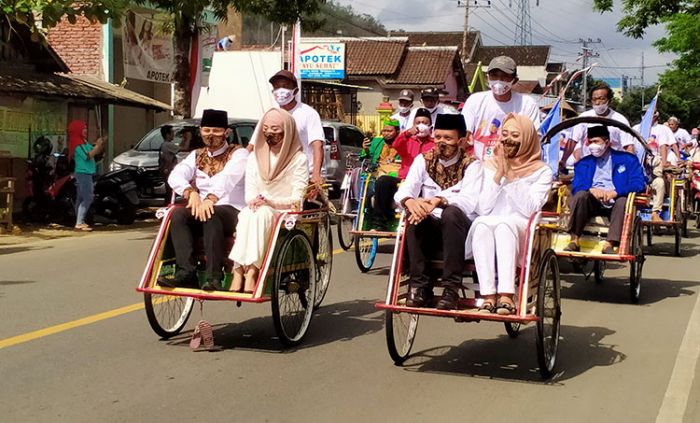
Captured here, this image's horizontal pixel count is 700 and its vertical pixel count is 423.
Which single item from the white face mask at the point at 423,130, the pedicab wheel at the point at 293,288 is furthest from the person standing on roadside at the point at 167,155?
the pedicab wheel at the point at 293,288

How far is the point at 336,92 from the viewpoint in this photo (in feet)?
137

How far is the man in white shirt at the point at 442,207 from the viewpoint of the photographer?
6828 mm

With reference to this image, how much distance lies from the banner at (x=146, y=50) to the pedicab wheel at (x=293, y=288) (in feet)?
58.8

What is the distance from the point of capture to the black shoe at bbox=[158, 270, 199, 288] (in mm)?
7367

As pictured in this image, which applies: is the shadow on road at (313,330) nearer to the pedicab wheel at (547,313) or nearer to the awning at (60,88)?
the pedicab wheel at (547,313)

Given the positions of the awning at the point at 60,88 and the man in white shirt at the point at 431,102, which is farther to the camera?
the awning at the point at 60,88

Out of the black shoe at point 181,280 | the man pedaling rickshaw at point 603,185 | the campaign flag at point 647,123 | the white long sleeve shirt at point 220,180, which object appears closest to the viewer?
the black shoe at point 181,280

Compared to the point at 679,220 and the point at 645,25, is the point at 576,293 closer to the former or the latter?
the point at 679,220

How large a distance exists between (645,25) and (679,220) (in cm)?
1621

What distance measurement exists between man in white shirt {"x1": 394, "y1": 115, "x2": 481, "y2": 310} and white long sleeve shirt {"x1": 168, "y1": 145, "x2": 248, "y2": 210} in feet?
4.99

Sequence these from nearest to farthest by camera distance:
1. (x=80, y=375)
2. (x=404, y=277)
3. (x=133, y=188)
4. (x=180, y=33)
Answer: (x=80, y=375)
(x=404, y=277)
(x=133, y=188)
(x=180, y=33)

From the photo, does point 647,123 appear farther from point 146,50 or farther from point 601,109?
point 146,50

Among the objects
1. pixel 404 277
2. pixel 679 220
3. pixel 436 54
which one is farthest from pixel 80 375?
pixel 436 54

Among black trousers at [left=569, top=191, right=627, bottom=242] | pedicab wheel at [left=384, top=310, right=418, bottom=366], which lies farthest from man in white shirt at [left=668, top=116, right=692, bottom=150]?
pedicab wheel at [left=384, top=310, right=418, bottom=366]
